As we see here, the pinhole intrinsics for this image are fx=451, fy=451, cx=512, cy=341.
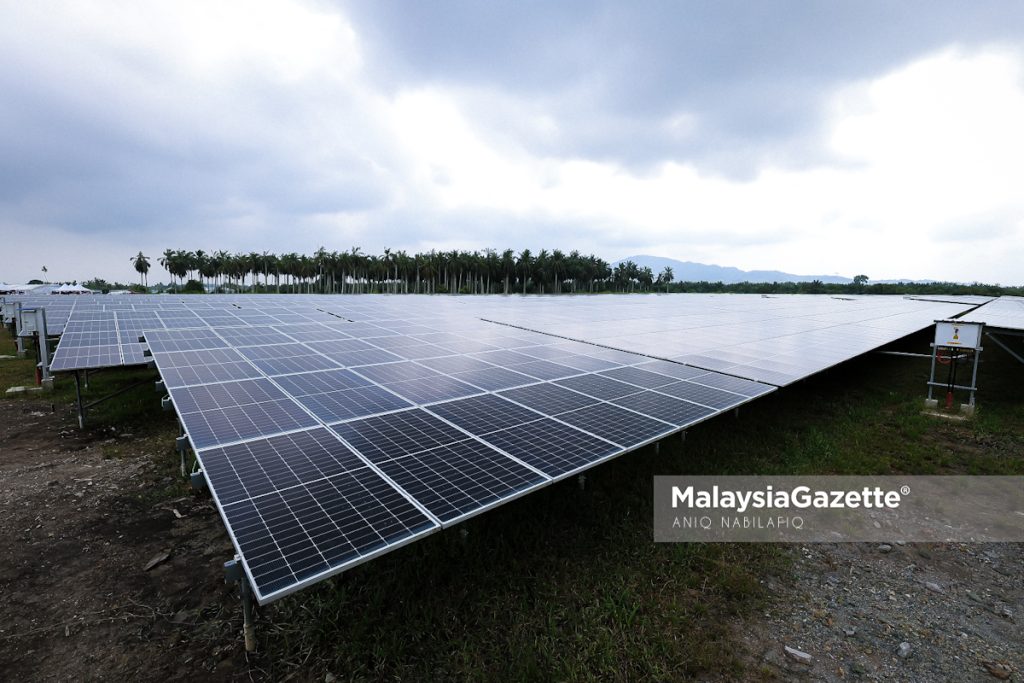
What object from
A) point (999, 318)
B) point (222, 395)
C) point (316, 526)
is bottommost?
point (316, 526)

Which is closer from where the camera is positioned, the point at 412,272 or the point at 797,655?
the point at 797,655

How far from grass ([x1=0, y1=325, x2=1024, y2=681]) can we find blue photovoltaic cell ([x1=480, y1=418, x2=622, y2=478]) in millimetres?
2007

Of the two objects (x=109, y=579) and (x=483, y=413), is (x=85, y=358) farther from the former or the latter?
(x=483, y=413)

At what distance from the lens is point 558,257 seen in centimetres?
11719

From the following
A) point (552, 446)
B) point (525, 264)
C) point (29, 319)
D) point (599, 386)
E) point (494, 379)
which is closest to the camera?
point (552, 446)

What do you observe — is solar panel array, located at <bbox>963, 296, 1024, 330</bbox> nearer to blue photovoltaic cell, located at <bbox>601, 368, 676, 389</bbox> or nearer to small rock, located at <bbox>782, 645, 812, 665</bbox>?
blue photovoltaic cell, located at <bbox>601, 368, 676, 389</bbox>

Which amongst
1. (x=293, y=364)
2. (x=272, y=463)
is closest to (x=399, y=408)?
(x=272, y=463)

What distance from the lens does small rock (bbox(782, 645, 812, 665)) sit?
5.48 m

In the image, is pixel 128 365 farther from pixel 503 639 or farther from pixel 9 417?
pixel 503 639

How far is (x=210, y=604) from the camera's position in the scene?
21.1 feet

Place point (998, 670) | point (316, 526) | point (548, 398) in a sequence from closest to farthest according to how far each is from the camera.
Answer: point (316, 526)
point (998, 670)
point (548, 398)

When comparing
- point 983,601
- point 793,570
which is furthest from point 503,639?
point 983,601

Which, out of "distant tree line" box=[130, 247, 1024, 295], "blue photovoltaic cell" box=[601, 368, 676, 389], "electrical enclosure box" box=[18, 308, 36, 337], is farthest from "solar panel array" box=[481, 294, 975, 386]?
"distant tree line" box=[130, 247, 1024, 295]

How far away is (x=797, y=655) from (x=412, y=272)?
11328 cm
